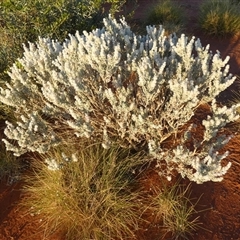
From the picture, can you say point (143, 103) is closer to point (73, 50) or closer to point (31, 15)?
point (73, 50)

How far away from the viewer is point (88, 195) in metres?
3.39

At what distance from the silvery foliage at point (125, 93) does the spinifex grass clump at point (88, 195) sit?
21 cm

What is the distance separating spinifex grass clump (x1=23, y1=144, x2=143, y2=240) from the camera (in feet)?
10.9

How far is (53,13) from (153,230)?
3171 millimetres

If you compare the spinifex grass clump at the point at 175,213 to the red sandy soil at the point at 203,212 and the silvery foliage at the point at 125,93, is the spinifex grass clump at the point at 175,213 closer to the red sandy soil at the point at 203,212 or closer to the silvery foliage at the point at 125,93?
the red sandy soil at the point at 203,212

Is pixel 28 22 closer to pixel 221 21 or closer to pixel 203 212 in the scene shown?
pixel 203 212

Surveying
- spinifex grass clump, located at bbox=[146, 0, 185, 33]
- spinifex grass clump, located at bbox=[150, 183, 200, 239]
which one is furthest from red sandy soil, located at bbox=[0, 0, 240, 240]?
spinifex grass clump, located at bbox=[146, 0, 185, 33]

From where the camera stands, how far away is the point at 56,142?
344 centimetres

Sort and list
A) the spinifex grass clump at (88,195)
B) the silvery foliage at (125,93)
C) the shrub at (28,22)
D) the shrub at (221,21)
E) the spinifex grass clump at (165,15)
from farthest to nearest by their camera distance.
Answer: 1. the spinifex grass clump at (165,15)
2. the shrub at (221,21)
3. the shrub at (28,22)
4. the spinifex grass clump at (88,195)
5. the silvery foliage at (125,93)

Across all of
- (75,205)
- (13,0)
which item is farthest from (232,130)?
(13,0)

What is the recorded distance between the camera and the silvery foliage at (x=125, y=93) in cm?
314

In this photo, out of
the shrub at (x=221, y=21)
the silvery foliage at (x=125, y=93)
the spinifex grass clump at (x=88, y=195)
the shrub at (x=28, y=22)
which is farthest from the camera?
the shrub at (x=221, y=21)

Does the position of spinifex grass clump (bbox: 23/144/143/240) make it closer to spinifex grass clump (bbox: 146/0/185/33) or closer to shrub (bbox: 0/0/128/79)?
shrub (bbox: 0/0/128/79)

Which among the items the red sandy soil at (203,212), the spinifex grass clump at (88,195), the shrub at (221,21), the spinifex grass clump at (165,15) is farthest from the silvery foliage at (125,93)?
the shrub at (221,21)
